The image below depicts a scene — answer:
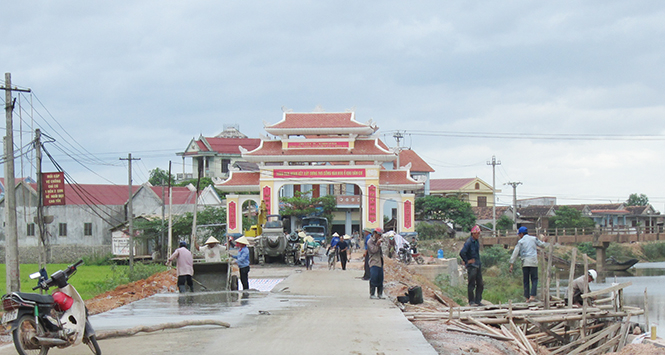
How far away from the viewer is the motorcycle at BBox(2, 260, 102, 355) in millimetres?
7566

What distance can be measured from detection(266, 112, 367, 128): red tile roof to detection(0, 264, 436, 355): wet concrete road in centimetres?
2717

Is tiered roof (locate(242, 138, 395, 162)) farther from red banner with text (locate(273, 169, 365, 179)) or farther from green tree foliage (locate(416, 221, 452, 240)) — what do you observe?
green tree foliage (locate(416, 221, 452, 240))

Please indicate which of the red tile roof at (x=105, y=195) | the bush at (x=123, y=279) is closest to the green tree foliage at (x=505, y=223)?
the red tile roof at (x=105, y=195)

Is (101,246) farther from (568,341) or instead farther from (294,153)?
(568,341)

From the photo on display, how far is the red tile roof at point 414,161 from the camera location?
7062 cm

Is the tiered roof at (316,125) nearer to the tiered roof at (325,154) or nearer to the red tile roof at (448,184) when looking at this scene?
the tiered roof at (325,154)

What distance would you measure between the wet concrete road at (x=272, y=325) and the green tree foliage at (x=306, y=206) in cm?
3644

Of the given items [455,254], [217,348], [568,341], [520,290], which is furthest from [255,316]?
[455,254]

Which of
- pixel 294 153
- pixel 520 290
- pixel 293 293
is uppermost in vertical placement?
pixel 294 153

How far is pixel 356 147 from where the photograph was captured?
43.7 meters

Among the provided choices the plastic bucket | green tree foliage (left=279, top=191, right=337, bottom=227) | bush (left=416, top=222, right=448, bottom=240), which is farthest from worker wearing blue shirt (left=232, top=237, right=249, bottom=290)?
bush (left=416, top=222, right=448, bottom=240)

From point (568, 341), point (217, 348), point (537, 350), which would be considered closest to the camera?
point (217, 348)

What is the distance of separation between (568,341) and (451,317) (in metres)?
4.00

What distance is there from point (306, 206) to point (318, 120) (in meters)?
11.2
